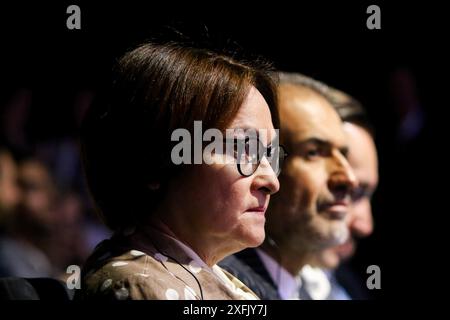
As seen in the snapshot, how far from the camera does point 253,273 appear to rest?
238 cm

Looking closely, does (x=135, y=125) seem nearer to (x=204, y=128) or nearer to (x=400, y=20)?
(x=204, y=128)

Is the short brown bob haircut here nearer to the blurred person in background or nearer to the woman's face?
the woman's face

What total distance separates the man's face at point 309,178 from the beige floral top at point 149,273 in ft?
2.48

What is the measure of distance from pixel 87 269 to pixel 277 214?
3.10ft

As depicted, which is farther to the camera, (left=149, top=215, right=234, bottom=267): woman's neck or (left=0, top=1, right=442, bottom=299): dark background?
(left=0, top=1, right=442, bottom=299): dark background

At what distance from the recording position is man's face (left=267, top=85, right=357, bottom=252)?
8.23 ft

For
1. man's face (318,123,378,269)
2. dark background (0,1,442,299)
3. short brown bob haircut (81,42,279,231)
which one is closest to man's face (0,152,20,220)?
dark background (0,1,442,299)

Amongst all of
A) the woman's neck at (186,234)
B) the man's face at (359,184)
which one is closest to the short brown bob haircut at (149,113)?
the woman's neck at (186,234)

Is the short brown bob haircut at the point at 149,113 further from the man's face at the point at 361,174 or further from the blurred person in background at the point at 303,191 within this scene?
the man's face at the point at 361,174

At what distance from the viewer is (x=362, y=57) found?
4.19m

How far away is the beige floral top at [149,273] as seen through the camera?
60.2 inches

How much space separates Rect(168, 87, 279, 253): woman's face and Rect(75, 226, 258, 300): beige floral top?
0.24 ft
